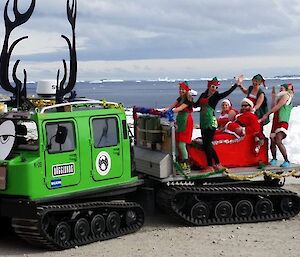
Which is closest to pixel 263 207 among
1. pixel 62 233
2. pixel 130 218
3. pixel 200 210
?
pixel 200 210

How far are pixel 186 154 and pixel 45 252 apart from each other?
3.37 metres

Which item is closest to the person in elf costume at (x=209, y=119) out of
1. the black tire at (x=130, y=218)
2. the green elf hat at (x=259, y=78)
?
the green elf hat at (x=259, y=78)

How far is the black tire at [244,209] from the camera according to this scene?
42.7 ft

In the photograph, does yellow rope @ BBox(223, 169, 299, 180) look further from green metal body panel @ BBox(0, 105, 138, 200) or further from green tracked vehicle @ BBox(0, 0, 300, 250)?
green metal body panel @ BBox(0, 105, 138, 200)

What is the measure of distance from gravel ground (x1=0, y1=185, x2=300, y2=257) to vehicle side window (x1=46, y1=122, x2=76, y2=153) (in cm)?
168

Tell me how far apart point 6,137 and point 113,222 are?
2372mm

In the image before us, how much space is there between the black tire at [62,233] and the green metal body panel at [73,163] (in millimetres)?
510

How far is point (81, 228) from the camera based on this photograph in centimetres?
1128

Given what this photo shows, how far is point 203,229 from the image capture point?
12.4 metres

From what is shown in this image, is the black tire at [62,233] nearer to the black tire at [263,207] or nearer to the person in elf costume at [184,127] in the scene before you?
the person in elf costume at [184,127]

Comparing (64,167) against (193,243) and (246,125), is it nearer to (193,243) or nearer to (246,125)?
(193,243)

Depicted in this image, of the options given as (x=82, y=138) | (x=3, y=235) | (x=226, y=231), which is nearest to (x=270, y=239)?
(x=226, y=231)

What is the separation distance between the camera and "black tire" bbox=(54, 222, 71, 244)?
35.7 ft

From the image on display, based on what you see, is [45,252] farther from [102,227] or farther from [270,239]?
[270,239]
